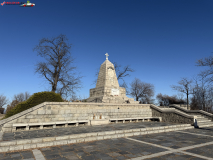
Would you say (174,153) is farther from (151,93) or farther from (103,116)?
(151,93)

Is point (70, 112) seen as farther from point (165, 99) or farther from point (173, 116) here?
point (165, 99)

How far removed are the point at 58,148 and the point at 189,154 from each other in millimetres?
4704

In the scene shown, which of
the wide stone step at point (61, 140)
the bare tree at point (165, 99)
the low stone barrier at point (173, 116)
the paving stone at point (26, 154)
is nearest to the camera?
the paving stone at point (26, 154)

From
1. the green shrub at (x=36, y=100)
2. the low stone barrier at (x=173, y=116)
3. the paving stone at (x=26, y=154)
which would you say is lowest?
the paving stone at (x=26, y=154)

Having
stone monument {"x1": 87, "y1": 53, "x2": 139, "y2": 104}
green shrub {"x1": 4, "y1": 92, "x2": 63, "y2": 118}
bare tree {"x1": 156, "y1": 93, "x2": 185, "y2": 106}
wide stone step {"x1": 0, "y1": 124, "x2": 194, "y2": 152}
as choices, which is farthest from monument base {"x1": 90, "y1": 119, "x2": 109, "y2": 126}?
bare tree {"x1": 156, "y1": 93, "x2": 185, "y2": 106}

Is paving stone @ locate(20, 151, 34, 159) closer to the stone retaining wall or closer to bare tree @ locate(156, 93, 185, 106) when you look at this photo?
the stone retaining wall

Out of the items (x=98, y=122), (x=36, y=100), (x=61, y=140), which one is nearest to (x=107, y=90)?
(x=98, y=122)

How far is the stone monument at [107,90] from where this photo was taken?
1625 cm

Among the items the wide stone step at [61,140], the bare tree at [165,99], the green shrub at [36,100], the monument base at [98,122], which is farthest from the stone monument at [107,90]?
the bare tree at [165,99]

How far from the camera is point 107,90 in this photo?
16.8m

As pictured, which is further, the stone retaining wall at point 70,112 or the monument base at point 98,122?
the monument base at point 98,122

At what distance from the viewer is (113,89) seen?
17125 millimetres

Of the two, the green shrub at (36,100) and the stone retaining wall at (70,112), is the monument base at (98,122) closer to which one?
the stone retaining wall at (70,112)

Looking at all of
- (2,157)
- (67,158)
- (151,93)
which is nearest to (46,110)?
(2,157)
